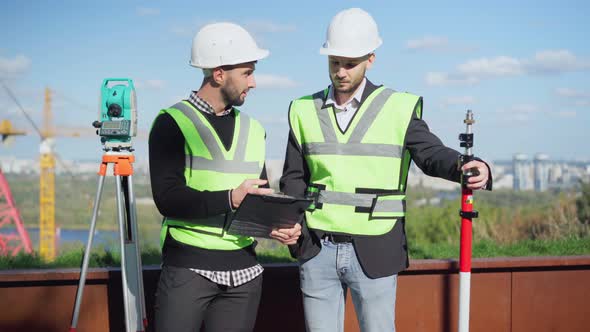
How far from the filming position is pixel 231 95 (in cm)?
326

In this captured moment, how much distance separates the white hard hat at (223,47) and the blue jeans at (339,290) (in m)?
0.95

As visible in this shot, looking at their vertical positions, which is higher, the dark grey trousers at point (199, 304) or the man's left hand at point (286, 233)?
the man's left hand at point (286, 233)

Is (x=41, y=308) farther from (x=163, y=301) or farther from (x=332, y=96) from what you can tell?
(x=332, y=96)

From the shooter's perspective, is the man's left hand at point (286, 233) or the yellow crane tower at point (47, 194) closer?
the man's left hand at point (286, 233)

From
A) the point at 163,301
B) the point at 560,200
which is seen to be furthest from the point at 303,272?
the point at 560,200

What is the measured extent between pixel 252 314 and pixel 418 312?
69.9 inches

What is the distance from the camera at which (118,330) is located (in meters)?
4.45

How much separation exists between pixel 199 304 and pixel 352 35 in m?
1.41

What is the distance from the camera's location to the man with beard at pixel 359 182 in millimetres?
3359

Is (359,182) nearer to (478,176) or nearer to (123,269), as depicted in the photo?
(478,176)

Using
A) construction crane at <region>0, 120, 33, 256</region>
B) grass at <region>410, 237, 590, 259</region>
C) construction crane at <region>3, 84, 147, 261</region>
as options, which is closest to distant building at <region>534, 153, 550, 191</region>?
construction crane at <region>0, 120, 33, 256</region>

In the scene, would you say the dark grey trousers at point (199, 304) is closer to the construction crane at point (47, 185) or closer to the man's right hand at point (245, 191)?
the man's right hand at point (245, 191)

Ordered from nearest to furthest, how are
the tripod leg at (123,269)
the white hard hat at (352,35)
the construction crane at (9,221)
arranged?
the white hard hat at (352,35)
the tripod leg at (123,269)
the construction crane at (9,221)

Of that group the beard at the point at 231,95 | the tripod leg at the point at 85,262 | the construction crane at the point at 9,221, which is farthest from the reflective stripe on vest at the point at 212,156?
the construction crane at the point at 9,221
